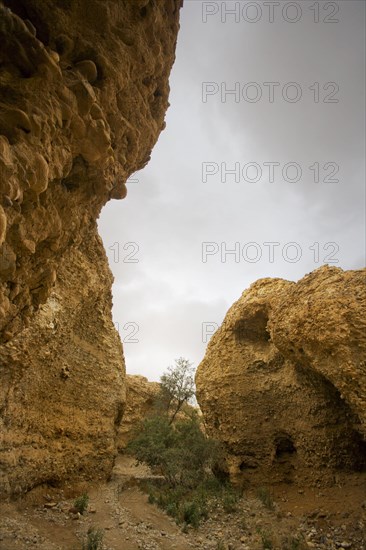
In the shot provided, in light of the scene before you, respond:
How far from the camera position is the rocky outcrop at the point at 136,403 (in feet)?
76.5

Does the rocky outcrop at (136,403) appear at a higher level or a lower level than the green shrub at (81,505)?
higher

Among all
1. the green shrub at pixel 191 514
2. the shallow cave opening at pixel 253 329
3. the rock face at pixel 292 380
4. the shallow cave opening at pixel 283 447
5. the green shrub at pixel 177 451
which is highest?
the shallow cave opening at pixel 253 329

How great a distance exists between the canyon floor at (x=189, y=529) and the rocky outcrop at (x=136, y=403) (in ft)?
35.4

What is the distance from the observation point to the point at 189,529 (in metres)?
9.91

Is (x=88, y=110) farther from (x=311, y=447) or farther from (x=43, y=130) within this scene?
(x=311, y=447)

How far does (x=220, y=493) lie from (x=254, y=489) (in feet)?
5.26

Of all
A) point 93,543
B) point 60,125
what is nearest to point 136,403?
point 93,543

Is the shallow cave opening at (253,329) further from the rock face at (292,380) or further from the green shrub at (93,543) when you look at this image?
the green shrub at (93,543)

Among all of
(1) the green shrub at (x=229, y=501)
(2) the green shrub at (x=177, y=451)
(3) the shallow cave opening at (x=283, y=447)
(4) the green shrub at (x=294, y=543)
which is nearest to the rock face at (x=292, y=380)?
(3) the shallow cave opening at (x=283, y=447)

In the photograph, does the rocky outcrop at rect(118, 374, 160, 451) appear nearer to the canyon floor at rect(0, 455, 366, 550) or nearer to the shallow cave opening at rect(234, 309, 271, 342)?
the canyon floor at rect(0, 455, 366, 550)

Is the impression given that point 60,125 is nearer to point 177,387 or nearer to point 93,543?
point 93,543

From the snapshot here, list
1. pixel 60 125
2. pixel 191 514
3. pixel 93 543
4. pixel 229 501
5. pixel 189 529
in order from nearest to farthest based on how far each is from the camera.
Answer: pixel 60 125
pixel 93 543
pixel 189 529
pixel 191 514
pixel 229 501

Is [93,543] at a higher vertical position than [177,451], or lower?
lower

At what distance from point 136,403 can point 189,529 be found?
16.0 m
